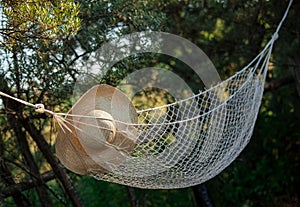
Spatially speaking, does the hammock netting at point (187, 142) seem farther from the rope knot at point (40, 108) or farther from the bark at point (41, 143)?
the bark at point (41, 143)

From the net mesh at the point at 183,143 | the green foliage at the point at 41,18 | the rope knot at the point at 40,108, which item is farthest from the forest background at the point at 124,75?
the net mesh at the point at 183,143

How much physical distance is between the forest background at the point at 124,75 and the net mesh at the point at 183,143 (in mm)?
372

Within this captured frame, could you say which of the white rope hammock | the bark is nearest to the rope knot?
the white rope hammock

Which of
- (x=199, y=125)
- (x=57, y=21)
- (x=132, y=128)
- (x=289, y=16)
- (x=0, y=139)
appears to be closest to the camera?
(x=57, y=21)

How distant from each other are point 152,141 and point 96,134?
0.32 metres

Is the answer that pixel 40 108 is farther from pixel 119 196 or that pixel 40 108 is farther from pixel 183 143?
pixel 119 196

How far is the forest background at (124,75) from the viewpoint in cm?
194

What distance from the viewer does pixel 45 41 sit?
1.74m

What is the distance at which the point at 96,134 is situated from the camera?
5.68ft

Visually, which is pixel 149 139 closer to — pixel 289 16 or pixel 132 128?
pixel 132 128

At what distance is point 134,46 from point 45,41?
589 mm

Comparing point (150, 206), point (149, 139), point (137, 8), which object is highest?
point (137, 8)

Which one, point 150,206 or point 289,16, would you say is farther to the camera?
point 150,206

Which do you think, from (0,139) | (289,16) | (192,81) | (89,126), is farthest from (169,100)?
(89,126)
